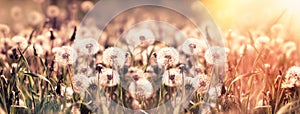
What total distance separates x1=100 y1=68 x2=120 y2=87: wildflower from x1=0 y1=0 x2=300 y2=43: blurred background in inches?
38.9

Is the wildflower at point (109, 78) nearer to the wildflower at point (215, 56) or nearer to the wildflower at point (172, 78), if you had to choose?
the wildflower at point (172, 78)

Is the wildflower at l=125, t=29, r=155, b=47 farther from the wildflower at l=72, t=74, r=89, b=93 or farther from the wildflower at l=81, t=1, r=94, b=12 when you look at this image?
the wildflower at l=81, t=1, r=94, b=12

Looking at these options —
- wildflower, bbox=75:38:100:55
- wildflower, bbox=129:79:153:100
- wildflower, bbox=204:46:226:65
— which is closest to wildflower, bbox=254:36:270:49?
wildflower, bbox=204:46:226:65

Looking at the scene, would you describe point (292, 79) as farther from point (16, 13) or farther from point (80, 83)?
point (16, 13)

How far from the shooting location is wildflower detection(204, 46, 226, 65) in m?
2.38

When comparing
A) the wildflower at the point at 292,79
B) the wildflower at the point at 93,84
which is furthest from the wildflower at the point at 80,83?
the wildflower at the point at 292,79

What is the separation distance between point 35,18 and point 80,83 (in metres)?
1.30

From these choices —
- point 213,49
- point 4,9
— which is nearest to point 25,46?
point 213,49

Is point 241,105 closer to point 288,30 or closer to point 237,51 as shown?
point 237,51

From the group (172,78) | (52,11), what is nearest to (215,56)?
(172,78)

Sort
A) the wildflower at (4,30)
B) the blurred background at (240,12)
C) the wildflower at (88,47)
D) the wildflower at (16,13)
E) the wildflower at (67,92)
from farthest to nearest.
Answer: the wildflower at (16,13), the blurred background at (240,12), the wildflower at (4,30), the wildflower at (88,47), the wildflower at (67,92)

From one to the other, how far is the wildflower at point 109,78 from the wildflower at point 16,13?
1419mm

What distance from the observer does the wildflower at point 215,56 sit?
2385 mm

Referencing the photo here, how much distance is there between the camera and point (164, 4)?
3.62m
